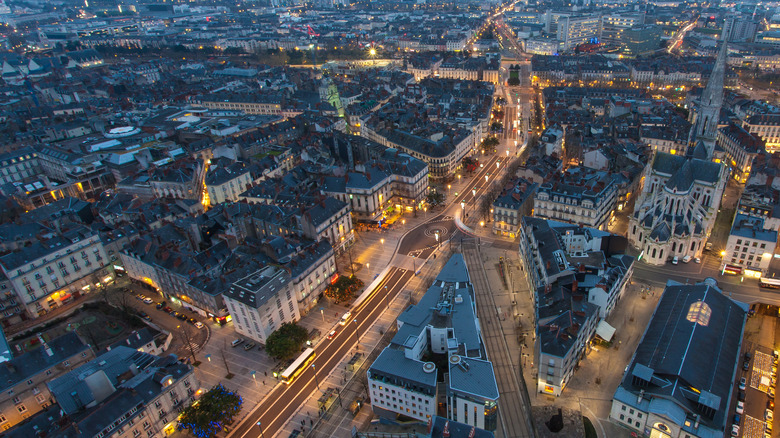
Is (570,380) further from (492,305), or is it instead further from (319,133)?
(319,133)

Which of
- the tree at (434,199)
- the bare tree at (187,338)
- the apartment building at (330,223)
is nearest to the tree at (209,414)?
the bare tree at (187,338)

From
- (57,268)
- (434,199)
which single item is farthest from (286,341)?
(434,199)

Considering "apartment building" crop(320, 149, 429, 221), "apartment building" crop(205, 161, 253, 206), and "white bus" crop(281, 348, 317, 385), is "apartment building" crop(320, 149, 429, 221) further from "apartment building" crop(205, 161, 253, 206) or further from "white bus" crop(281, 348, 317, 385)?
"white bus" crop(281, 348, 317, 385)

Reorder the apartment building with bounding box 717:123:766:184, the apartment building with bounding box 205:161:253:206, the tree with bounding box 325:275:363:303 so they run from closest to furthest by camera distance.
Answer: the tree with bounding box 325:275:363:303 < the apartment building with bounding box 205:161:253:206 < the apartment building with bounding box 717:123:766:184

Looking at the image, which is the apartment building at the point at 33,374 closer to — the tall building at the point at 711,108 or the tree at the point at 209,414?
the tree at the point at 209,414

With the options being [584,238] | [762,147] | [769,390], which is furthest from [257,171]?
[762,147]

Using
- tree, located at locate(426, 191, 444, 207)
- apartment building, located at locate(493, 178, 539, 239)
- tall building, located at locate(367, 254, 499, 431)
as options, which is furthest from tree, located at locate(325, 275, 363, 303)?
tree, located at locate(426, 191, 444, 207)
